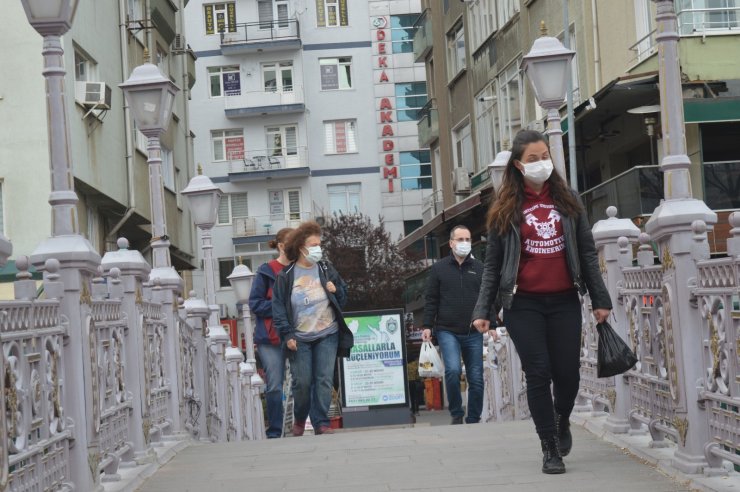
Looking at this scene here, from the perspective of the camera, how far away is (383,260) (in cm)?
5909

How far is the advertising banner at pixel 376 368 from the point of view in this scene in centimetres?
2248

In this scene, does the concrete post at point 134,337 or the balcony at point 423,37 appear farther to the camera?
the balcony at point 423,37

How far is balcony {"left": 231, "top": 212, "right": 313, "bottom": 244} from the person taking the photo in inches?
2562

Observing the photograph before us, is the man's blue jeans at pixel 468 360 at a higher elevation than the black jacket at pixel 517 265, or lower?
lower

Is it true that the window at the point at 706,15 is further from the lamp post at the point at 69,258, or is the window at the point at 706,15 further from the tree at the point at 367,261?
the tree at the point at 367,261

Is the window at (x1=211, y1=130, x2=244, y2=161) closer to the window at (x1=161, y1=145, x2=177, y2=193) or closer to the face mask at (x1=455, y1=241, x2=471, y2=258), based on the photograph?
the window at (x1=161, y1=145, x2=177, y2=193)

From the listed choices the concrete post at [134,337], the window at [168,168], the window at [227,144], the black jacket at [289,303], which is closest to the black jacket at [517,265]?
the concrete post at [134,337]

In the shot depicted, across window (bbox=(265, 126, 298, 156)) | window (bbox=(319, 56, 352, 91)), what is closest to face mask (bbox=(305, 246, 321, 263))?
window (bbox=(265, 126, 298, 156))

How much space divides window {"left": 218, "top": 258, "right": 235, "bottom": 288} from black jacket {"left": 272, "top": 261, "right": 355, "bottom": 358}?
53762 mm

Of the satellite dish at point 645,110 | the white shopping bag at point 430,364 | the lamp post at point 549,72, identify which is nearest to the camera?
the white shopping bag at point 430,364

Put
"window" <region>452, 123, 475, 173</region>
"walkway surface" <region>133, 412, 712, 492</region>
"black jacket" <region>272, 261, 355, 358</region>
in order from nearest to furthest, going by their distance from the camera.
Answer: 1. "walkway surface" <region>133, 412, 712, 492</region>
2. "black jacket" <region>272, 261, 355, 358</region>
3. "window" <region>452, 123, 475, 173</region>

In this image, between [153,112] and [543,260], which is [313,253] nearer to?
[153,112]

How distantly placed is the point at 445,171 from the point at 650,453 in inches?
1500

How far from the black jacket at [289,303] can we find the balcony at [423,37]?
35104 millimetres
